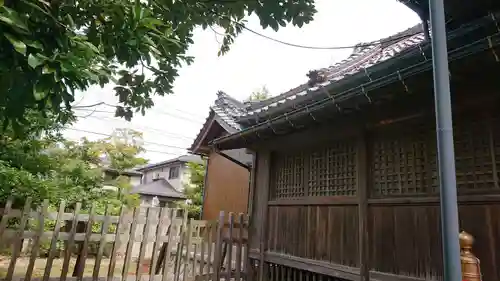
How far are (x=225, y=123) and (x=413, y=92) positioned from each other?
8.41 m

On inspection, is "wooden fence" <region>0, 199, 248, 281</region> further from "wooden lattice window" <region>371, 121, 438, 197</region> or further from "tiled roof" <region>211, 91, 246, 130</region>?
"tiled roof" <region>211, 91, 246, 130</region>

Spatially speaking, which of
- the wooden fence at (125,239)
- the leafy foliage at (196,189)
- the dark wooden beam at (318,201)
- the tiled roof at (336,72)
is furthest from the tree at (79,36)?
the leafy foliage at (196,189)

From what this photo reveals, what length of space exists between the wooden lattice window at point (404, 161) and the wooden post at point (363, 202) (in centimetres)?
10

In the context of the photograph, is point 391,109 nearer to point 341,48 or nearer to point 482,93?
point 482,93

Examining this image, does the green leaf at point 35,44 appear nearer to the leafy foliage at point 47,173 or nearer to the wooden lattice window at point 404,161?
the leafy foliage at point 47,173

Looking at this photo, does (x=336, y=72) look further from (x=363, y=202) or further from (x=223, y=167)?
(x=223, y=167)

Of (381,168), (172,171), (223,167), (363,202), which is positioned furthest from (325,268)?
(172,171)

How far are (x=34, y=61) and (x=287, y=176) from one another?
13.4 feet

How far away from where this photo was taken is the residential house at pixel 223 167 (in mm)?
10953

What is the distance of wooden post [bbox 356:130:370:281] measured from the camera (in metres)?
3.69

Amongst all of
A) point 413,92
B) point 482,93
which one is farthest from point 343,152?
point 482,93

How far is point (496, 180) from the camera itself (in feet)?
9.14

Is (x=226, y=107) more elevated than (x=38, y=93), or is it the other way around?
(x=226, y=107)

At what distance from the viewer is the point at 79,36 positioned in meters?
2.43
